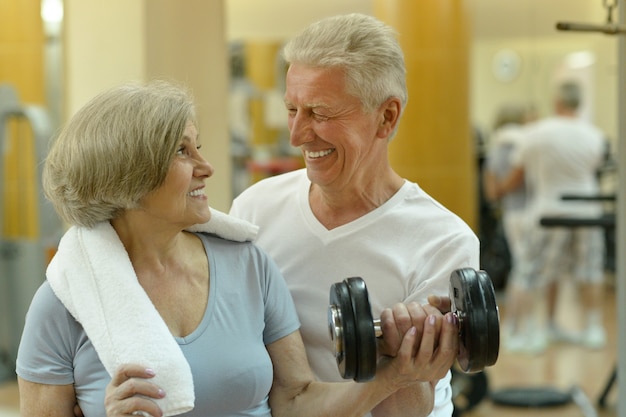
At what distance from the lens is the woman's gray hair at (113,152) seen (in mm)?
1649

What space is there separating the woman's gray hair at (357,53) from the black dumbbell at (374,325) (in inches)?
16.2

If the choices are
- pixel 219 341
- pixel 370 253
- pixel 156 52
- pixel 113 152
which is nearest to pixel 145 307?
pixel 219 341

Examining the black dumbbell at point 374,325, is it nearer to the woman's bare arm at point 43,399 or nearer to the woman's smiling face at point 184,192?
the woman's smiling face at point 184,192

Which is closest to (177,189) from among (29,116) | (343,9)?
(29,116)

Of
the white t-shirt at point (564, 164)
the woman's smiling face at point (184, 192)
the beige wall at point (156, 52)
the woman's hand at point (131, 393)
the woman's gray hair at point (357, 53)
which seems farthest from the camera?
the white t-shirt at point (564, 164)

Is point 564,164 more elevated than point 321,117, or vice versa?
point 321,117

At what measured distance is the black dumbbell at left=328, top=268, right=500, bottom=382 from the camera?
1.57 m

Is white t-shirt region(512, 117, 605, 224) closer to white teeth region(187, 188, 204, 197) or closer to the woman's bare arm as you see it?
white teeth region(187, 188, 204, 197)

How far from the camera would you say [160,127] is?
167 centimetres

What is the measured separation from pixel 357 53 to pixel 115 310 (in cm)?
66

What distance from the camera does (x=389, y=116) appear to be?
76.0 inches

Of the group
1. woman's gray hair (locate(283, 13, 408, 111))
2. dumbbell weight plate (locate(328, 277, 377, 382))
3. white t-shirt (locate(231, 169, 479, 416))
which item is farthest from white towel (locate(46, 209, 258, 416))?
woman's gray hair (locate(283, 13, 408, 111))

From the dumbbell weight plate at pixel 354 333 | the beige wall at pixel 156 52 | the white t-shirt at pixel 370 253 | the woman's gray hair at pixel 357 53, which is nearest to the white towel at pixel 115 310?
the dumbbell weight plate at pixel 354 333

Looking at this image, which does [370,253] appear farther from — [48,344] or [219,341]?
[48,344]
